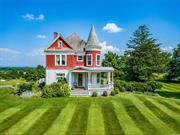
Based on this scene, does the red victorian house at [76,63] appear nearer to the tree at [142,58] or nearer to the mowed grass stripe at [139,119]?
the mowed grass stripe at [139,119]

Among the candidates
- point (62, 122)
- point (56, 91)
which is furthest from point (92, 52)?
point (62, 122)

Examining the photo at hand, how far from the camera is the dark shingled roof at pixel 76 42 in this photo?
36844 millimetres

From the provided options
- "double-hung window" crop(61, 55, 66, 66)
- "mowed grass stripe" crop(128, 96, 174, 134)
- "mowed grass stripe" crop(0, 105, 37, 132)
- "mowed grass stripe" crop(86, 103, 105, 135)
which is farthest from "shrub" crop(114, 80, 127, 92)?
"mowed grass stripe" crop(0, 105, 37, 132)

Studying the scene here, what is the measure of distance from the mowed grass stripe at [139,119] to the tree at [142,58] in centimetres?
3204

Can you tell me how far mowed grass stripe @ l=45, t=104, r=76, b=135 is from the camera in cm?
1600

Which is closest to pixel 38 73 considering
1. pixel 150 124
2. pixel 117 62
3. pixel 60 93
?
pixel 117 62

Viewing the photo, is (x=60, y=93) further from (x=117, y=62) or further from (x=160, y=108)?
(x=117, y=62)

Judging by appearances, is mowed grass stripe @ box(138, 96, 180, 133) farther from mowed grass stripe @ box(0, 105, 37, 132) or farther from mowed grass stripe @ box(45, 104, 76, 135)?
mowed grass stripe @ box(0, 105, 37, 132)

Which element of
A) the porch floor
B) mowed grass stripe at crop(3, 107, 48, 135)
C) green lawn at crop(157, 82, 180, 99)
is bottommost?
mowed grass stripe at crop(3, 107, 48, 135)

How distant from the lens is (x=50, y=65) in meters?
35.1

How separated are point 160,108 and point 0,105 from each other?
1522 cm

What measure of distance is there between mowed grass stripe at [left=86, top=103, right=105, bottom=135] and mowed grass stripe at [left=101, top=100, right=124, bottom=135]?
1.13ft

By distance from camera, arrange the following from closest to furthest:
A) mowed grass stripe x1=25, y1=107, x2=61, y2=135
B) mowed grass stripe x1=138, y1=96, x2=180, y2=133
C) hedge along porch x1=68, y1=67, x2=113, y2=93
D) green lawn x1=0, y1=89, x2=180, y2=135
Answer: mowed grass stripe x1=25, y1=107, x2=61, y2=135, green lawn x1=0, y1=89, x2=180, y2=135, mowed grass stripe x1=138, y1=96, x2=180, y2=133, hedge along porch x1=68, y1=67, x2=113, y2=93

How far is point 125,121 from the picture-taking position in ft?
60.3
